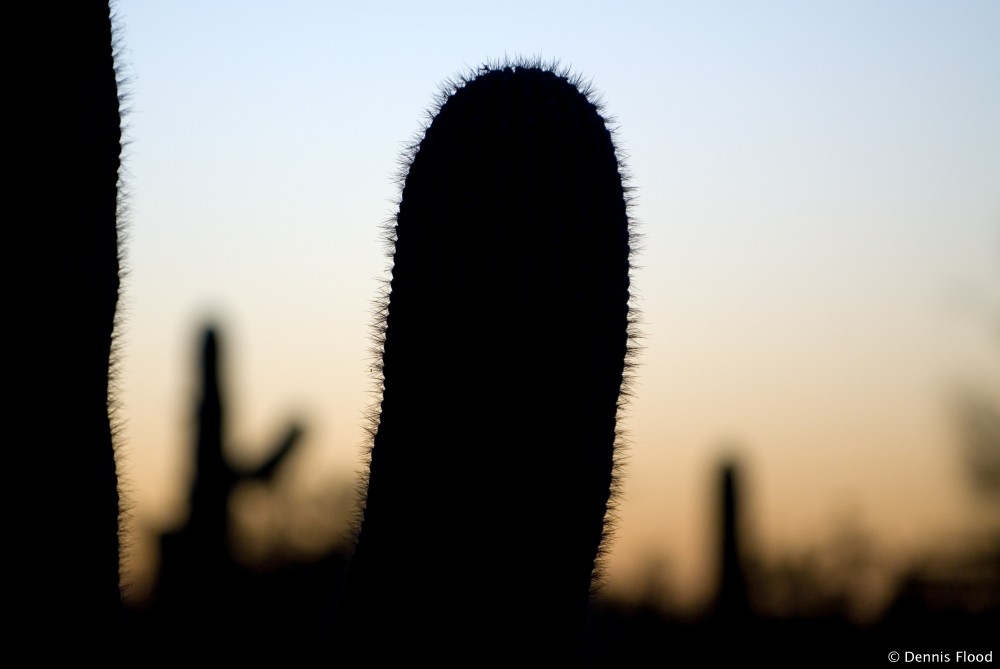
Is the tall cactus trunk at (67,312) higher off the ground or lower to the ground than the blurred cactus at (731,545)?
higher

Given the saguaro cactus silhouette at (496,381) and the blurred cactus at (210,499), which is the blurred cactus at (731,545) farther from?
the saguaro cactus silhouette at (496,381)

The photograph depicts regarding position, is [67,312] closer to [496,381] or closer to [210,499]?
[496,381]

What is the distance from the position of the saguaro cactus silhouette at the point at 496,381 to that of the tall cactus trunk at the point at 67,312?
90 cm

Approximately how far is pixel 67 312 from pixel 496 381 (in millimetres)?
1254

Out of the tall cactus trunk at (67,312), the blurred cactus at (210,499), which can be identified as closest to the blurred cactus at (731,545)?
the blurred cactus at (210,499)

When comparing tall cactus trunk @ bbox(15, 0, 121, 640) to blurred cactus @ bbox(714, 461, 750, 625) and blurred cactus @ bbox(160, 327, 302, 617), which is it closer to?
blurred cactus @ bbox(160, 327, 302, 617)

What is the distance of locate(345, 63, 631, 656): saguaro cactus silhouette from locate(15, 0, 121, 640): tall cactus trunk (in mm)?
896

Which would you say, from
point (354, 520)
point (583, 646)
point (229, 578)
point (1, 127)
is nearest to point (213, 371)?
point (229, 578)

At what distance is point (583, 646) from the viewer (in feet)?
Result: 14.6

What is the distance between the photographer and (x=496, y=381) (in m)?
4.07

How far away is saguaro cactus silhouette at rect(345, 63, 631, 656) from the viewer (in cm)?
405

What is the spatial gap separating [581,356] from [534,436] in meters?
0.28

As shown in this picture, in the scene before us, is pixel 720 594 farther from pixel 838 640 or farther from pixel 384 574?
pixel 838 640

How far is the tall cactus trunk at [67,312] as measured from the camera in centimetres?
337
